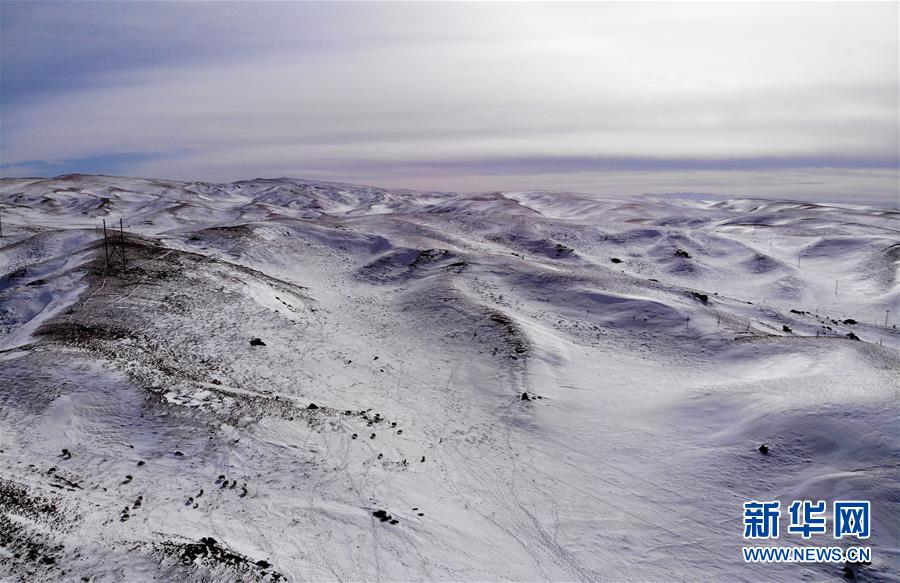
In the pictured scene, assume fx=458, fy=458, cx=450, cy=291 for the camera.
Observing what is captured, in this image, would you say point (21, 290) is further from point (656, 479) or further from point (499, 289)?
point (656, 479)

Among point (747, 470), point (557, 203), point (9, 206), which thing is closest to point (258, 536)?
point (747, 470)

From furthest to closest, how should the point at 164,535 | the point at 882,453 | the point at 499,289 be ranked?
the point at 499,289 → the point at 882,453 → the point at 164,535

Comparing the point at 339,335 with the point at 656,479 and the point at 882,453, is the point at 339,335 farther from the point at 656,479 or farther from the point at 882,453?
the point at 882,453

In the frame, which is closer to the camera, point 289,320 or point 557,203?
point 289,320

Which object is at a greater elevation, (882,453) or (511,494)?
(882,453)

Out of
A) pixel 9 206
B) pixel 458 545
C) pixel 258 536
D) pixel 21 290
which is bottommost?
pixel 458 545

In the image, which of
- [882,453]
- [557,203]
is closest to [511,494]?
[882,453]

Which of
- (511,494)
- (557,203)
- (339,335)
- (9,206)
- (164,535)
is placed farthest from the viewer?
(557,203)
